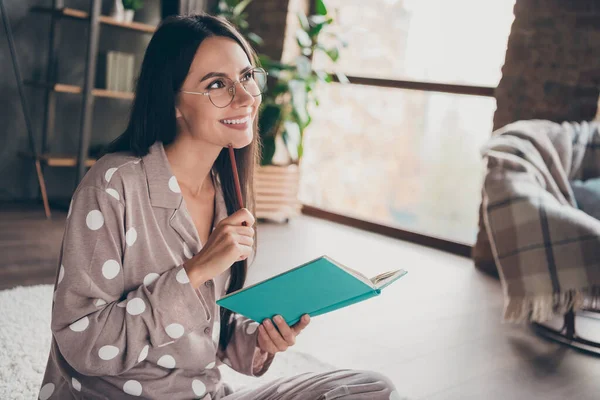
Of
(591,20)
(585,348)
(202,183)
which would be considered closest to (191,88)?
(202,183)

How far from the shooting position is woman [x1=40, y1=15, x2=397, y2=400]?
3.53ft

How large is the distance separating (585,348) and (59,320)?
7.65 ft

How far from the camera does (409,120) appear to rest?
4.74 metres

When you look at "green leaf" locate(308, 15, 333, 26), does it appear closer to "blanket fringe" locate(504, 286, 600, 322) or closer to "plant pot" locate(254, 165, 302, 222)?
"plant pot" locate(254, 165, 302, 222)

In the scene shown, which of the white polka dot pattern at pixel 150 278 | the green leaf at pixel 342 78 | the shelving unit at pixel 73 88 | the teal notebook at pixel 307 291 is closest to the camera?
the teal notebook at pixel 307 291

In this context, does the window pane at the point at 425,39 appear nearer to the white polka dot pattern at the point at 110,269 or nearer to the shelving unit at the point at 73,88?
the shelving unit at the point at 73,88

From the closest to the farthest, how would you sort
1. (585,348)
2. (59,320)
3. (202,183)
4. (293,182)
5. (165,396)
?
(59,320)
(165,396)
(202,183)
(585,348)
(293,182)

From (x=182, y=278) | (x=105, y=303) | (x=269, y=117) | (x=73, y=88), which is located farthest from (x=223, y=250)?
(x=269, y=117)

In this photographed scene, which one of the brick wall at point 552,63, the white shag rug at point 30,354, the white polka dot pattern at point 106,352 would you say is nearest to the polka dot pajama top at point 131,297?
the white polka dot pattern at point 106,352

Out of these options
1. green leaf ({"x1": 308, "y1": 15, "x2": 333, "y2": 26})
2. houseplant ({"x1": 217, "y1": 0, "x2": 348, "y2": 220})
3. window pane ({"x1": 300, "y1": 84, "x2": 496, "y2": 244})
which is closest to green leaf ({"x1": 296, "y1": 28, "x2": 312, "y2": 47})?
houseplant ({"x1": 217, "y1": 0, "x2": 348, "y2": 220})

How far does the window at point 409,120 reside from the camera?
4.38m

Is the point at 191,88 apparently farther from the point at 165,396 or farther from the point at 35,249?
the point at 35,249

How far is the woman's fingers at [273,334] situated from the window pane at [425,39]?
319 cm

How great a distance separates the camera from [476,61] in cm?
437
